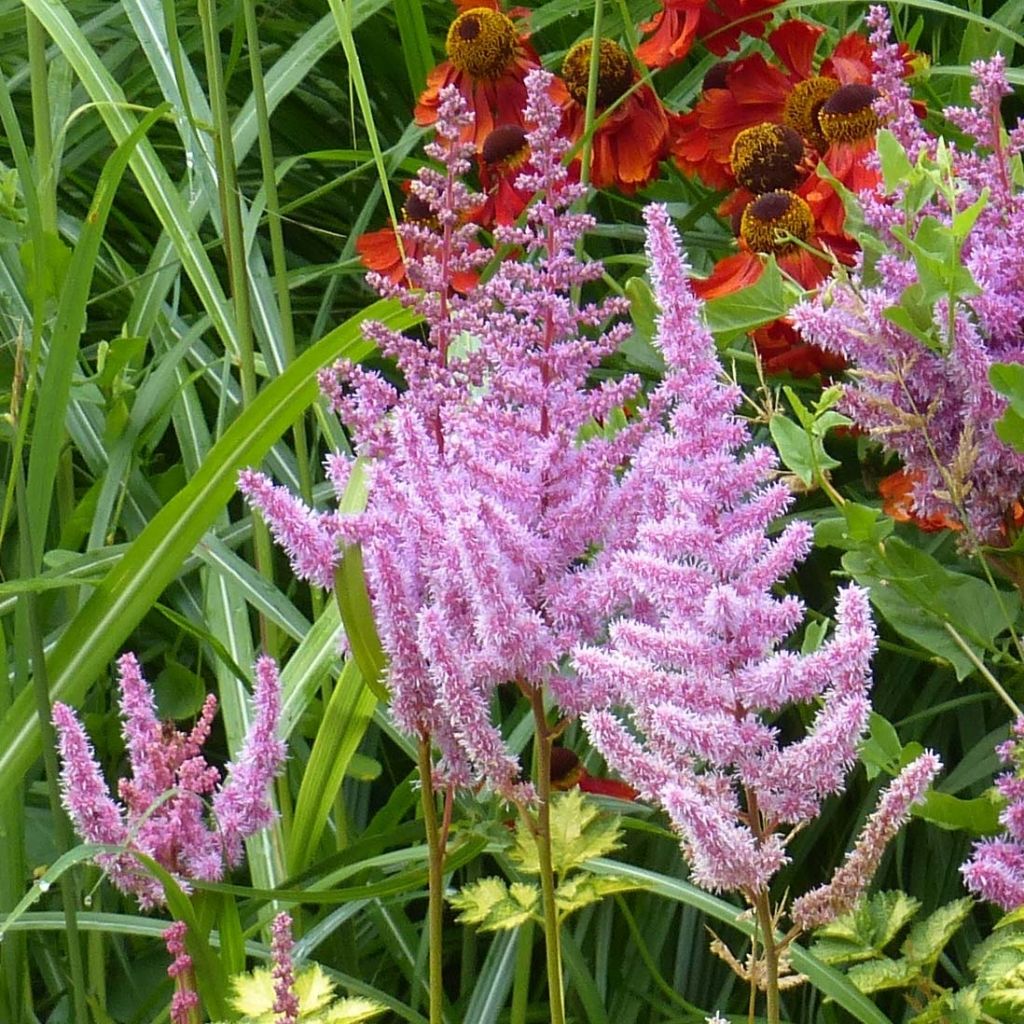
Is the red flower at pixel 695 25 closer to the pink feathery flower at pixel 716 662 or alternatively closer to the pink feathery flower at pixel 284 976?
the pink feathery flower at pixel 716 662

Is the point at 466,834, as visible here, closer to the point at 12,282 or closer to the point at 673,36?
the point at 673,36

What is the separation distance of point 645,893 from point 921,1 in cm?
62

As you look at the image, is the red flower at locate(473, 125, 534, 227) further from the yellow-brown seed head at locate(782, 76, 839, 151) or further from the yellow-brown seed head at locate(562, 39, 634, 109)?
the yellow-brown seed head at locate(782, 76, 839, 151)

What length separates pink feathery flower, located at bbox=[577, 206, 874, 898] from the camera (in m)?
0.56

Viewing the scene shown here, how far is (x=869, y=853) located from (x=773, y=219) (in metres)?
0.58

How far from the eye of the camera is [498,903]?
698 mm

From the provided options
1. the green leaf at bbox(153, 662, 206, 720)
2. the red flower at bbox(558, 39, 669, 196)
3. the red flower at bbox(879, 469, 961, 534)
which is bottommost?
the green leaf at bbox(153, 662, 206, 720)

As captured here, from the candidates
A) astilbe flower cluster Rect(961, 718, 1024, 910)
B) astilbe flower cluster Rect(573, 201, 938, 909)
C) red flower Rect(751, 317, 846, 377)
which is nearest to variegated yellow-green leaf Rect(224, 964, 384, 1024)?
astilbe flower cluster Rect(573, 201, 938, 909)

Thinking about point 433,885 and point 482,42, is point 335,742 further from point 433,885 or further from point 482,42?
point 482,42

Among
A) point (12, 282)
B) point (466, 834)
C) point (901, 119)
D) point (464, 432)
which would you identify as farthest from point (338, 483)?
point (12, 282)

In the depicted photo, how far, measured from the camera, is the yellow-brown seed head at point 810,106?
1.16 meters

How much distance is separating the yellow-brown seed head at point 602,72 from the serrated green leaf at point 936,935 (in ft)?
2.29

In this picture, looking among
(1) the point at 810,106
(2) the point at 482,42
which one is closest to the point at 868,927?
(1) the point at 810,106

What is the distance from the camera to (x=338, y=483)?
70 cm
